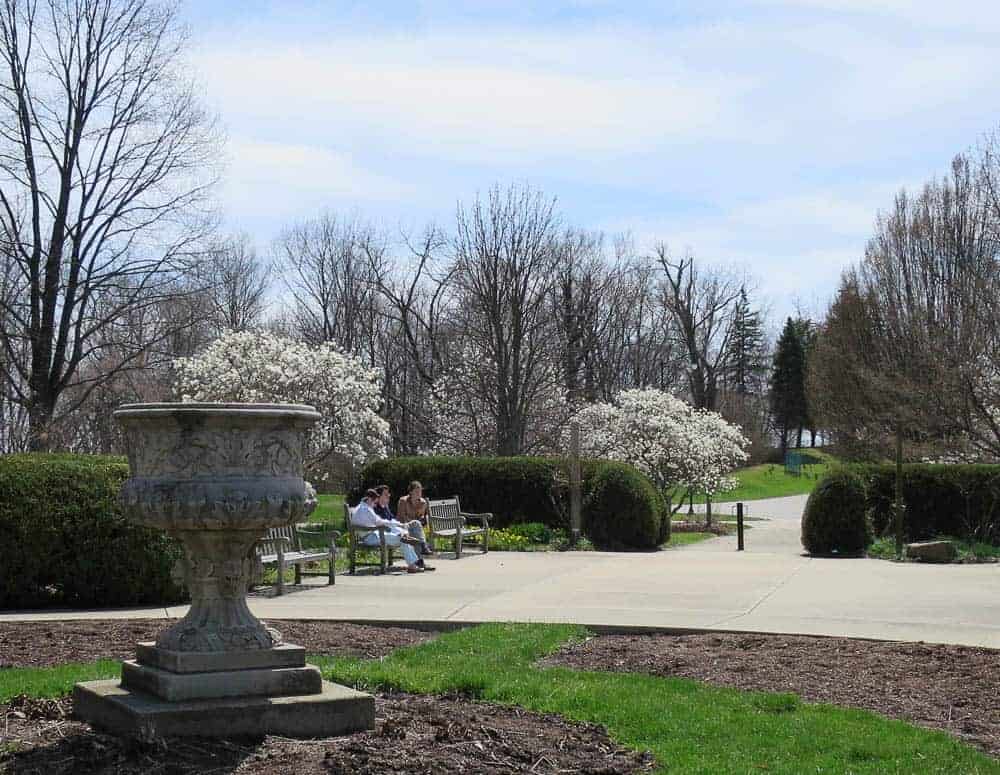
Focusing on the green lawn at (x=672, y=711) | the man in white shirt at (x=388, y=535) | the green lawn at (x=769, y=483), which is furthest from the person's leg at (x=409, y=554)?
the green lawn at (x=769, y=483)

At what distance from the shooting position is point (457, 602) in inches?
526

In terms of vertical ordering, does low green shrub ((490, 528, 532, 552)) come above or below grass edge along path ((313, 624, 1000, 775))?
above

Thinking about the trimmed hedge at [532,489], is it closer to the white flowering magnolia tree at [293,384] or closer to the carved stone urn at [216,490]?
the white flowering magnolia tree at [293,384]

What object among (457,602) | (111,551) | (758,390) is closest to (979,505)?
(457,602)

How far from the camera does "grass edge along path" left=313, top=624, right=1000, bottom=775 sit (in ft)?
20.5

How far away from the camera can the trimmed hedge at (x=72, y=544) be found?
12.6 m

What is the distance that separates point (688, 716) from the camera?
7.23 metres

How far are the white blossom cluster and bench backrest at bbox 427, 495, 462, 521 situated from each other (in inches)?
563

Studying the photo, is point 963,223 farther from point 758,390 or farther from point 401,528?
point 758,390

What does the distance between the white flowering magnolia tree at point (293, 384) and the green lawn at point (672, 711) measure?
2090cm

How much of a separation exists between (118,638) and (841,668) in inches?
231

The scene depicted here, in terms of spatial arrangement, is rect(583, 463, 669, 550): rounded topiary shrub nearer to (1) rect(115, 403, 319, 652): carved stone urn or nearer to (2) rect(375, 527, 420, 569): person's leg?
(2) rect(375, 527, 420, 569): person's leg

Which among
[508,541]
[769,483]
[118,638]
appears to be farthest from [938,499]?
[769,483]

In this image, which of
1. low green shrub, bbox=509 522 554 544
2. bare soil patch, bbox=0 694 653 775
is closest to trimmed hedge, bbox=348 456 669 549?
low green shrub, bbox=509 522 554 544
